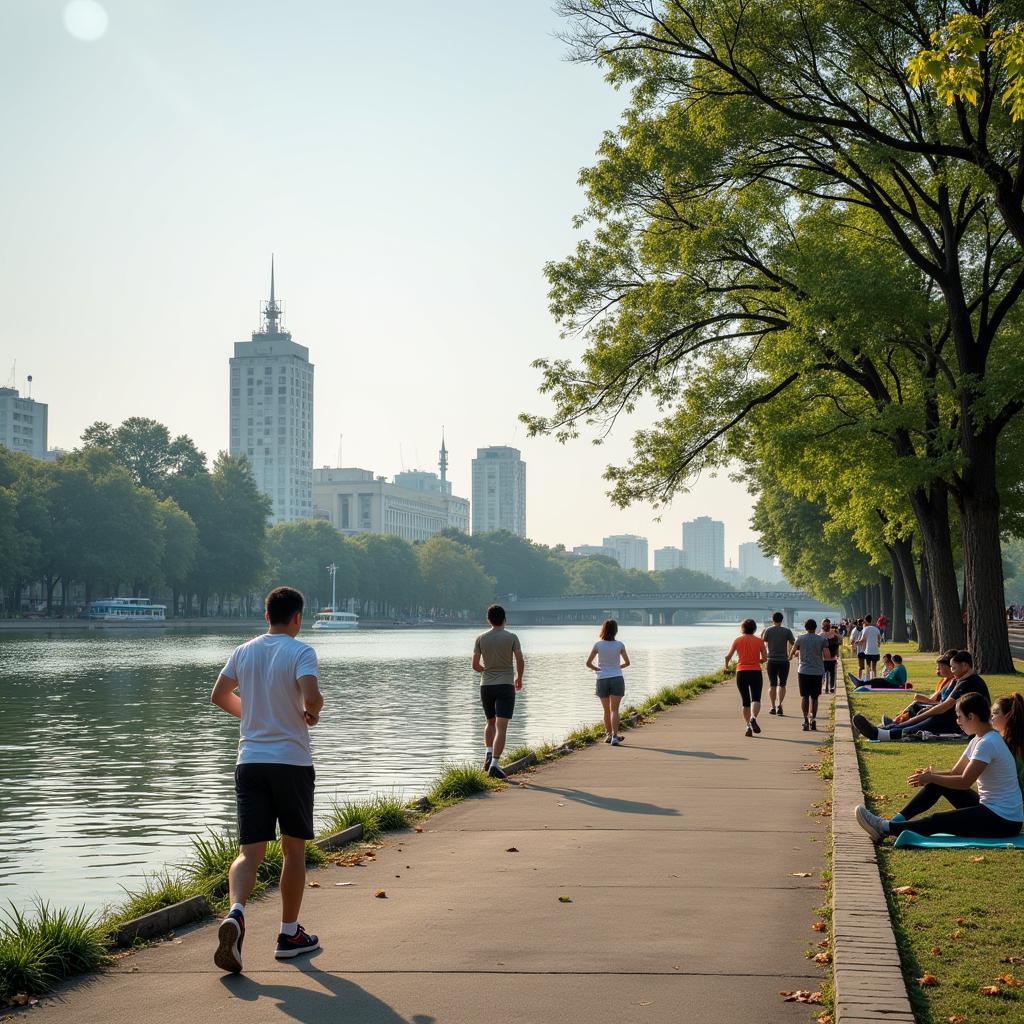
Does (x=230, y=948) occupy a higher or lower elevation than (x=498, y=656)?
lower

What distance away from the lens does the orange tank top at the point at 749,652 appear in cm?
2186

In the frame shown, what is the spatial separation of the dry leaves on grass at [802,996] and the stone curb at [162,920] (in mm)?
3823

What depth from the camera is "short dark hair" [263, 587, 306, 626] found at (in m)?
7.54

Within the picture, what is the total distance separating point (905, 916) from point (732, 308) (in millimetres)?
23679

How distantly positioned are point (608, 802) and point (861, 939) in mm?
6768

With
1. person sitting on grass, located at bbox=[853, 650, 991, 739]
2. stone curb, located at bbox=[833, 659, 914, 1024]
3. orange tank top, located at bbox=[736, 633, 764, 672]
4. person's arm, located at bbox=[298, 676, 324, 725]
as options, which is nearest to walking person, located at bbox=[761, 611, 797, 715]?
orange tank top, located at bbox=[736, 633, 764, 672]

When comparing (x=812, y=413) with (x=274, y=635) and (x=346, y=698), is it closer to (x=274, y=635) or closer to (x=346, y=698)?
(x=346, y=698)

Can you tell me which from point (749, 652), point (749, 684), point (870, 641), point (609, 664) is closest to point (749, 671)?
point (749, 684)

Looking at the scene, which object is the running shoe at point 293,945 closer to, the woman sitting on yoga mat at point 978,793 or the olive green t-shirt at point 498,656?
the woman sitting on yoga mat at point 978,793

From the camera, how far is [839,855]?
31.9 ft

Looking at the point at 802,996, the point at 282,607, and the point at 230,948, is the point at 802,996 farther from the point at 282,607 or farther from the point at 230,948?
the point at 282,607

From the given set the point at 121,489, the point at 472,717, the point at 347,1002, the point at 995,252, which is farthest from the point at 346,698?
the point at 121,489

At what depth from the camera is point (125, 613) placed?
4456 inches

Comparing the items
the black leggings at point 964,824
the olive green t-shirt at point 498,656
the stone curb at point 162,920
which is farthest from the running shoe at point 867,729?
the stone curb at point 162,920
